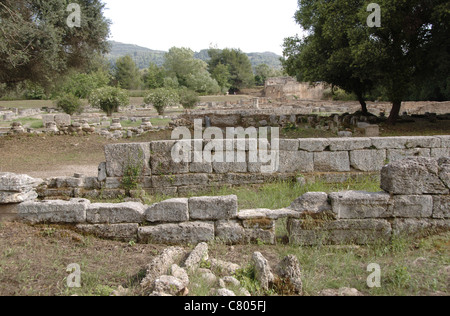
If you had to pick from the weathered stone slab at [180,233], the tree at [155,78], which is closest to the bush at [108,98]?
the weathered stone slab at [180,233]

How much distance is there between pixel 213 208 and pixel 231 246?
0.63m

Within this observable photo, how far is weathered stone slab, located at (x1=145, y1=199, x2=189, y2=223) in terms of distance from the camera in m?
5.52

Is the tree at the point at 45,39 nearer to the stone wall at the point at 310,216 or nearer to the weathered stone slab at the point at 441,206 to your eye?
the stone wall at the point at 310,216

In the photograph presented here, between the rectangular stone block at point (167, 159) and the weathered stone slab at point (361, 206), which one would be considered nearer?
the weathered stone slab at point (361, 206)

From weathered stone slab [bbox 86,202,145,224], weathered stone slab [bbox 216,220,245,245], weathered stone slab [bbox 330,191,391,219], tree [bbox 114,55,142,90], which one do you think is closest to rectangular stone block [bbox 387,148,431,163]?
weathered stone slab [bbox 330,191,391,219]

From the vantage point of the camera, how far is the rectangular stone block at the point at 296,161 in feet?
28.9

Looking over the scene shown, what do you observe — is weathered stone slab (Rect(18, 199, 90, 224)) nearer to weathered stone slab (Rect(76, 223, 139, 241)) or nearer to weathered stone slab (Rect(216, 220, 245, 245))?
weathered stone slab (Rect(76, 223, 139, 241))

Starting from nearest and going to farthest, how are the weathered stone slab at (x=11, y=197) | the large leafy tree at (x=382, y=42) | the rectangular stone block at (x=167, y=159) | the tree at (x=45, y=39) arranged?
the weathered stone slab at (x=11, y=197) → the rectangular stone block at (x=167, y=159) → the tree at (x=45, y=39) → the large leafy tree at (x=382, y=42)

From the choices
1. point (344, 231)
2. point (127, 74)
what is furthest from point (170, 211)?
point (127, 74)

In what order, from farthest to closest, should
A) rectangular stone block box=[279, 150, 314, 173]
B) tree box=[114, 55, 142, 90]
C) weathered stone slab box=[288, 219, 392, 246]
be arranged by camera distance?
tree box=[114, 55, 142, 90]
rectangular stone block box=[279, 150, 314, 173]
weathered stone slab box=[288, 219, 392, 246]

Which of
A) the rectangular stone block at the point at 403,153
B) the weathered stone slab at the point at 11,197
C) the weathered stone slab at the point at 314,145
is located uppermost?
the weathered stone slab at the point at 314,145

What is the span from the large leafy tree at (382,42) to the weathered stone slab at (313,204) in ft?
32.9
